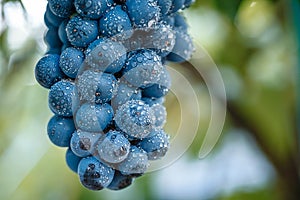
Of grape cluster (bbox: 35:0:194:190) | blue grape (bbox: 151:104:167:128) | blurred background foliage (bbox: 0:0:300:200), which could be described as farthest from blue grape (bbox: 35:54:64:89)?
blurred background foliage (bbox: 0:0:300:200)

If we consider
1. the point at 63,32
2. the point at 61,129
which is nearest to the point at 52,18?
the point at 63,32

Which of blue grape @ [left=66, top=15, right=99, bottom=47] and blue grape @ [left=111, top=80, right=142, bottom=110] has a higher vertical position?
blue grape @ [left=66, top=15, right=99, bottom=47]

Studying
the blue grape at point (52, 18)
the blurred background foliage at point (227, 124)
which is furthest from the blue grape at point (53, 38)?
the blurred background foliage at point (227, 124)

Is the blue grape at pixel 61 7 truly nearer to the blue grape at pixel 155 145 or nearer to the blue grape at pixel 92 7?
the blue grape at pixel 92 7

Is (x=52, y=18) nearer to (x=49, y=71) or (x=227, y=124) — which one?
(x=49, y=71)

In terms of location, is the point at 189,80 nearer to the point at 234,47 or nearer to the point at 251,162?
the point at 234,47

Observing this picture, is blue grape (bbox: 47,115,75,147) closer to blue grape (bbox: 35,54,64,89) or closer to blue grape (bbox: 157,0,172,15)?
blue grape (bbox: 35,54,64,89)

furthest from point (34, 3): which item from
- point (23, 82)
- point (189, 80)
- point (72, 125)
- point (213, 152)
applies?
point (213, 152)

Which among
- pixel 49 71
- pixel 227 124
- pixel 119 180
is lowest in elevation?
pixel 227 124
